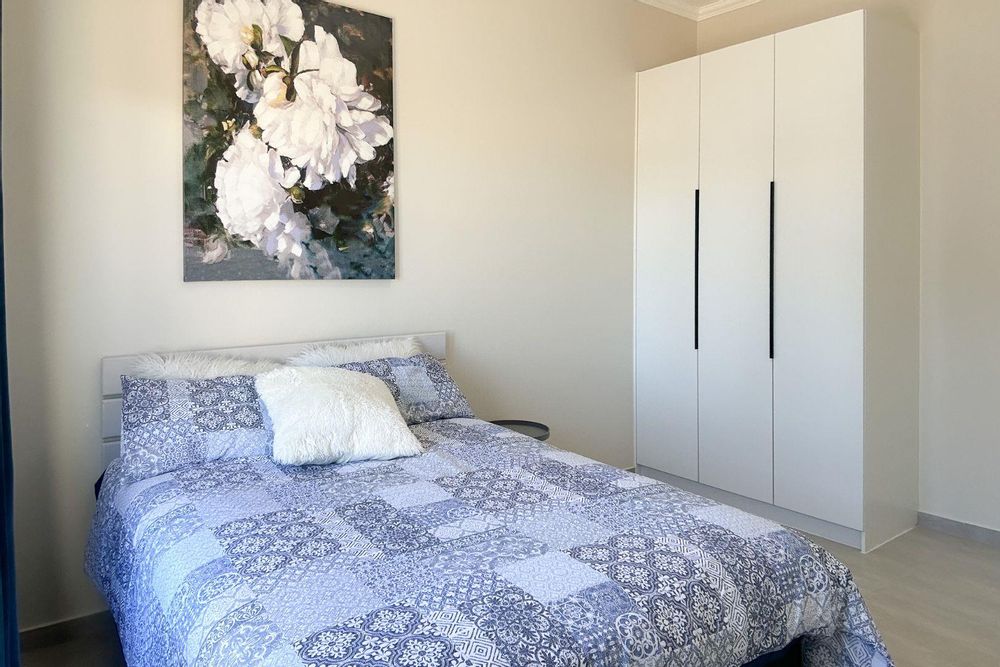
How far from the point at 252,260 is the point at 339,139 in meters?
0.61

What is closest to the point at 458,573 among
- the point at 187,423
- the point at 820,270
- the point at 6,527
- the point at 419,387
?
the point at 6,527

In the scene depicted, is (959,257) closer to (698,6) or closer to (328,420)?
(698,6)

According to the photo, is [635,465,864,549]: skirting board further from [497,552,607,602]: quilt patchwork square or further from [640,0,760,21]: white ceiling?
[640,0,760,21]: white ceiling

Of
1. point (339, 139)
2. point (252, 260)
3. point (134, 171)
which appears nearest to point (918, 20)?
point (339, 139)

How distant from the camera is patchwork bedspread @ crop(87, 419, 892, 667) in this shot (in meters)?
1.27

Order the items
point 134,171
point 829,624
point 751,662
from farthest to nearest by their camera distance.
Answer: point 134,171, point 829,624, point 751,662

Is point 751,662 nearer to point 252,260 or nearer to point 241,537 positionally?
point 241,537

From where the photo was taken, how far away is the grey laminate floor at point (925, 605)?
2324 mm

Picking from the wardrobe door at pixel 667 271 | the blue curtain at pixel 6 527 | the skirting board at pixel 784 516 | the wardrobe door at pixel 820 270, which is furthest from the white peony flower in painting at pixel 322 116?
the skirting board at pixel 784 516

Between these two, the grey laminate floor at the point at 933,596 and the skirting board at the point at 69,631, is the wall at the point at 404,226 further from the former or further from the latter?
the grey laminate floor at the point at 933,596

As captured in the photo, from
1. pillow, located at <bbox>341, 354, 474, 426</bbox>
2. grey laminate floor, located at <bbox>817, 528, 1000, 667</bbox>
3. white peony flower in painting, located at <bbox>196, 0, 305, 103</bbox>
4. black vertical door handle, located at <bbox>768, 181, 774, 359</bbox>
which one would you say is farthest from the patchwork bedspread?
black vertical door handle, located at <bbox>768, 181, 774, 359</bbox>

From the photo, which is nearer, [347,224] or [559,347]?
[347,224]

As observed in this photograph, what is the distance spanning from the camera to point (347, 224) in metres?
2.99

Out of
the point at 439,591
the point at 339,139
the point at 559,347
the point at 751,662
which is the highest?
Result: the point at 339,139
